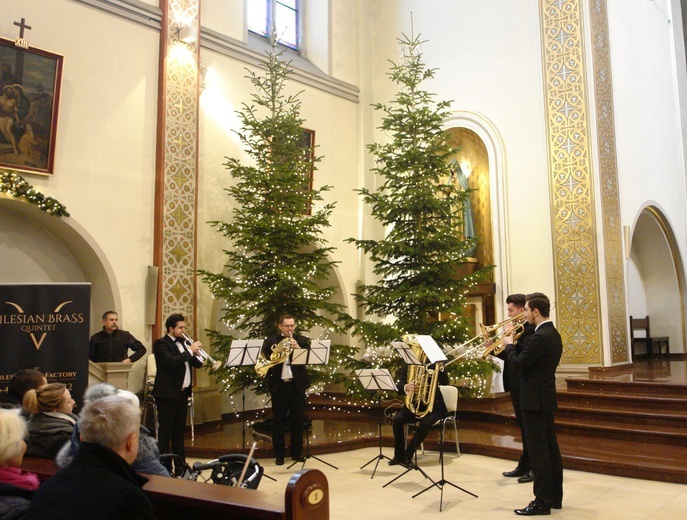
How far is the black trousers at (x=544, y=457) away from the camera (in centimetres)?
514

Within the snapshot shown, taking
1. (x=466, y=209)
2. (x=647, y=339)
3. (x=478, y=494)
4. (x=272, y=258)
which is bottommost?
(x=478, y=494)

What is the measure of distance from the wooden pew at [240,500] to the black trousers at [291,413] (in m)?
4.73

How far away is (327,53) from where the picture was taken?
42.8ft

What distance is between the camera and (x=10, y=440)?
2676 millimetres

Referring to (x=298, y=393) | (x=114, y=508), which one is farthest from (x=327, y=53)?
(x=114, y=508)

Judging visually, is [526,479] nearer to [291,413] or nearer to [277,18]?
[291,413]

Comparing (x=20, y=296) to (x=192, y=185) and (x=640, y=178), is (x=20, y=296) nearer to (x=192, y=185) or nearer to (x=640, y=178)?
(x=192, y=185)

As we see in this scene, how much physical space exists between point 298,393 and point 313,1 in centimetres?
890

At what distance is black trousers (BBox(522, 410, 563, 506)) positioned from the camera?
16.9 feet

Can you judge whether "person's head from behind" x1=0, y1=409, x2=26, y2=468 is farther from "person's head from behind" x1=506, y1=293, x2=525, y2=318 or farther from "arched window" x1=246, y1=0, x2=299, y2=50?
"arched window" x1=246, y1=0, x2=299, y2=50

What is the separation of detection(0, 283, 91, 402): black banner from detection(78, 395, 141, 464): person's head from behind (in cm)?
422

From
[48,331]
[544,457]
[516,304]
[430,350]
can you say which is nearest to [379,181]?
[516,304]

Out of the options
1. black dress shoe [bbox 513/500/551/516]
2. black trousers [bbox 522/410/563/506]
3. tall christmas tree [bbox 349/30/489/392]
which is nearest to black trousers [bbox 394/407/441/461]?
black trousers [bbox 522/410/563/506]

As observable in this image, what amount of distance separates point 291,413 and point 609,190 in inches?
264
